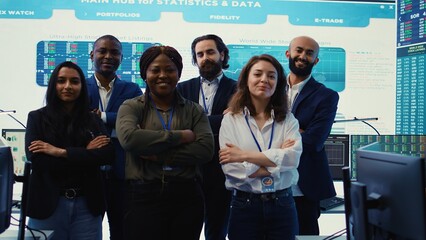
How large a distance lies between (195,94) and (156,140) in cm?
87

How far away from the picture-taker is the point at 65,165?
78.7 inches

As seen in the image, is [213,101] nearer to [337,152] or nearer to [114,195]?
[114,195]

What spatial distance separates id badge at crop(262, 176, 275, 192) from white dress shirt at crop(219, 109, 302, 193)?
0.02 metres

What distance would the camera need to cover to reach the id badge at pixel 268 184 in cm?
202

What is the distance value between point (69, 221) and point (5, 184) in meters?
0.69

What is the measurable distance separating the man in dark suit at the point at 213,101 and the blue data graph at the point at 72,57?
1312 mm

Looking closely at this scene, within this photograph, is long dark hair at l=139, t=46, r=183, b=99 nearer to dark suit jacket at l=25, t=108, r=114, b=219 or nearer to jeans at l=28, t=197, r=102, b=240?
dark suit jacket at l=25, t=108, r=114, b=219

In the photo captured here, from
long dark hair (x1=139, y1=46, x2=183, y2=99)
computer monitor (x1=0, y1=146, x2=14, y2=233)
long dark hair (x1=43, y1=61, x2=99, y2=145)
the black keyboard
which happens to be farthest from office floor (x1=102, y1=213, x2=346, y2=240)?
computer monitor (x1=0, y1=146, x2=14, y2=233)

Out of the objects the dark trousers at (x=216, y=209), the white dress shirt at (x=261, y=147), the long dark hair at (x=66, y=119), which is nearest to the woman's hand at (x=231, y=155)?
the white dress shirt at (x=261, y=147)

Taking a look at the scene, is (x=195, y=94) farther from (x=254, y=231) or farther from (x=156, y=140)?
(x=254, y=231)

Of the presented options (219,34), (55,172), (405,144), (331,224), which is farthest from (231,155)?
(331,224)

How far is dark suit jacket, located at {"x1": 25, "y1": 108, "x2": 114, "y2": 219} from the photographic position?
196cm

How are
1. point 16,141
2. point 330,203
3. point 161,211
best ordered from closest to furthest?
point 161,211
point 330,203
point 16,141

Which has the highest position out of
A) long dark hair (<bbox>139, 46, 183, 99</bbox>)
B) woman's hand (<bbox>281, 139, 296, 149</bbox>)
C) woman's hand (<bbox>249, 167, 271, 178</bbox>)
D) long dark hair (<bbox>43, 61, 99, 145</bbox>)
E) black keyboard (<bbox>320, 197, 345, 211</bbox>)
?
long dark hair (<bbox>139, 46, 183, 99</bbox>)
